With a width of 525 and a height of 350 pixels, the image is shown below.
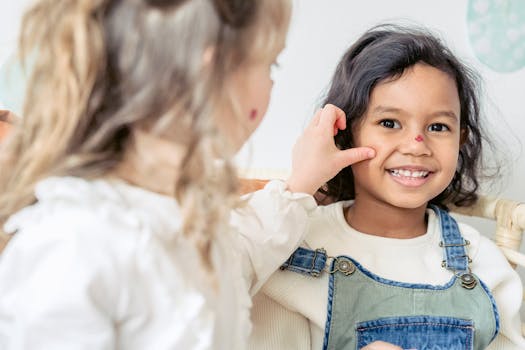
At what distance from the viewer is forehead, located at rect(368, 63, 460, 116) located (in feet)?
3.01

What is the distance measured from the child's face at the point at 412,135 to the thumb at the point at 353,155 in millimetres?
13

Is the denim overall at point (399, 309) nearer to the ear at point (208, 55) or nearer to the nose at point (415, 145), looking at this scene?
the nose at point (415, 145)

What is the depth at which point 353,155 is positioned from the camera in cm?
92

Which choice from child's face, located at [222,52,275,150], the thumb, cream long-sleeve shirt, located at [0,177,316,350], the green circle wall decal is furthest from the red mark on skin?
the green circle wall decal

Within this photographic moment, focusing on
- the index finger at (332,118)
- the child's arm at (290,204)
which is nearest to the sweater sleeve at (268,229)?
the child's arm at (290,204)

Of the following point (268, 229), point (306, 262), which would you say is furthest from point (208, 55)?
point (306, 262)

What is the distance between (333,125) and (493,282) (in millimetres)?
316

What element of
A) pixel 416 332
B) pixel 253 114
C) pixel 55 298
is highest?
pixel 253 114

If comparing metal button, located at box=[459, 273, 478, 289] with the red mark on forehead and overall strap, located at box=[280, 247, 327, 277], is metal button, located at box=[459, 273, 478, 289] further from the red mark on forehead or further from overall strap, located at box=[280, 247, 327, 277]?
the red mark on forehead

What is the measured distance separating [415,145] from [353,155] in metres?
0.09

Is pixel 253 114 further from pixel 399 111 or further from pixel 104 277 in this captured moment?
pixel 399 111

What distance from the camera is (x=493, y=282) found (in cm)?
93

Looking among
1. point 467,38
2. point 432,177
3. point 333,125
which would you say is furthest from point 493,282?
point 467,38

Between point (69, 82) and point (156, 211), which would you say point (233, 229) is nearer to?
point (156, 211)
